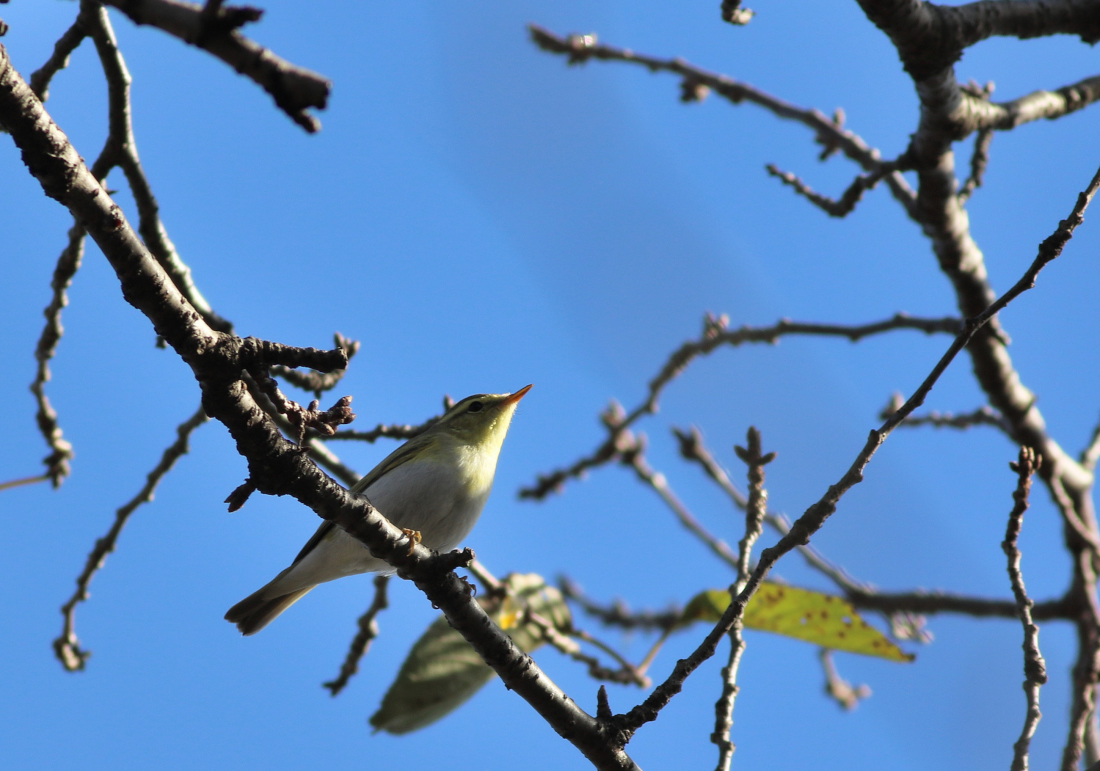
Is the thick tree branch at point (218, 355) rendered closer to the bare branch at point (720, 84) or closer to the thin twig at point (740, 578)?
the thin twig at point (740, 578)

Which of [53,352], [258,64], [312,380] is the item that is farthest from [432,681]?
[258,64]

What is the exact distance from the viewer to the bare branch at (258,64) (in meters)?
0.97

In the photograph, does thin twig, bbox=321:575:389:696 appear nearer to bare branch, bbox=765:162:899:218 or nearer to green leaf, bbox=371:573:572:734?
green leaf, bbox=371:573:572:734

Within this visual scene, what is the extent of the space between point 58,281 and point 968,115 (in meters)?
4.23

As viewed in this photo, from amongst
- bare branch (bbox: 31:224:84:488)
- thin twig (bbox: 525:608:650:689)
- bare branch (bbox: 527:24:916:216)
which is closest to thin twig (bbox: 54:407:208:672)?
bare branch (bbox: 31:224:84:488)

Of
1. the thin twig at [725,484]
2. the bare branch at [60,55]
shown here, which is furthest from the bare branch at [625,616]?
the bare branch at [60,55]

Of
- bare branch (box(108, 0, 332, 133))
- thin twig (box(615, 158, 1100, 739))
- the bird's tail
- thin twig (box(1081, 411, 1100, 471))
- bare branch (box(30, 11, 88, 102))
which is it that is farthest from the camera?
thin twig (box(1081, 411, 1100, 471))

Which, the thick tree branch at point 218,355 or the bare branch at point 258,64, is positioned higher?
the thick tree branch at point 218,355

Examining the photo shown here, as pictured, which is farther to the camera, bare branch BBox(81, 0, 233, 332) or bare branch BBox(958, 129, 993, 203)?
bare branch BBox(958, 129, 993, 203)

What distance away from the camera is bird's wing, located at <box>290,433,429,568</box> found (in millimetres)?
4086

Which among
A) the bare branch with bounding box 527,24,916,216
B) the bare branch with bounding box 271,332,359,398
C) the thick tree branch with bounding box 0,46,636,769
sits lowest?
A: the thick tree branch with bounding box 0,46,636,769

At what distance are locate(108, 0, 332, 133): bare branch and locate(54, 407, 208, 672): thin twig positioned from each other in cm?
314

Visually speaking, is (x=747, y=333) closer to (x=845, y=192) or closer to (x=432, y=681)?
(x=845, y=192)

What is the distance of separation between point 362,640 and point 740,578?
86.3 inches
